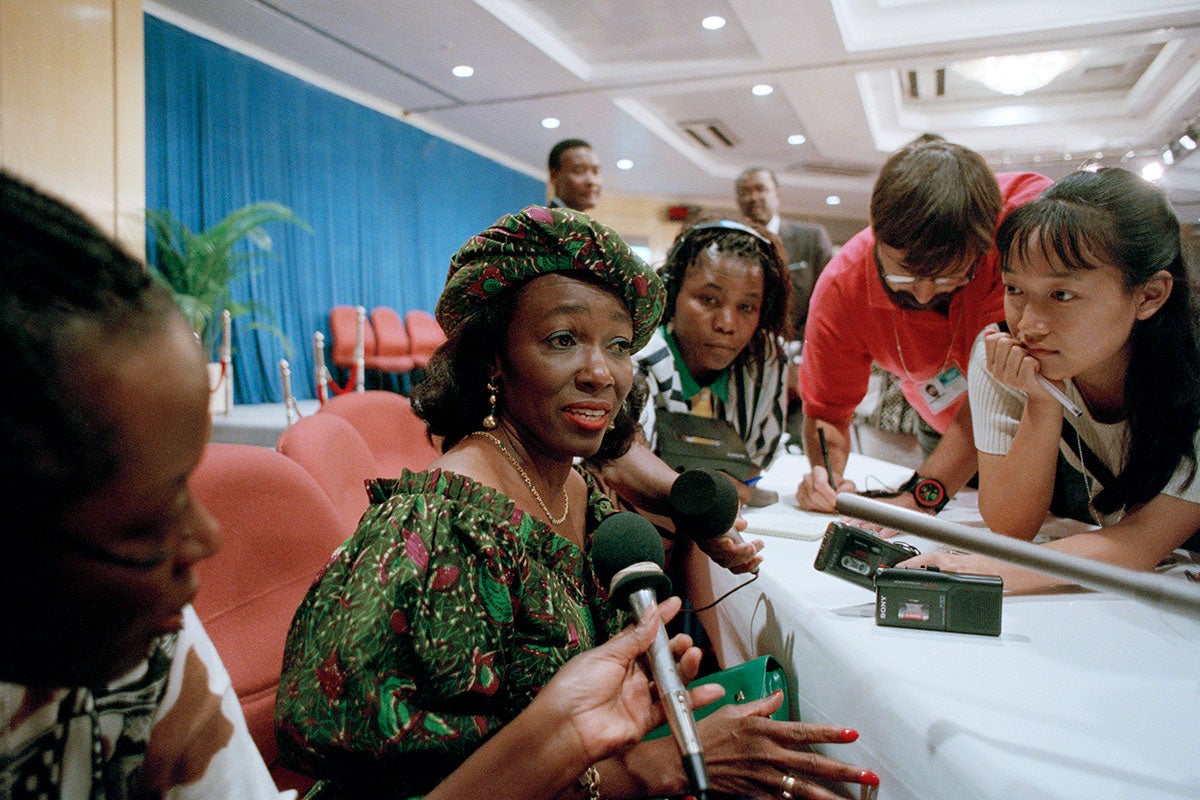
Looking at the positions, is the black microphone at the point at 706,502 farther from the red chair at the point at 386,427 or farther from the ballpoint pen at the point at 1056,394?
→ the red chair at the point at 386,427

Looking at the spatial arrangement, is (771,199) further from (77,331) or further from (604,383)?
(77,331)

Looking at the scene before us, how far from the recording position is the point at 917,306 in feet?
6.77

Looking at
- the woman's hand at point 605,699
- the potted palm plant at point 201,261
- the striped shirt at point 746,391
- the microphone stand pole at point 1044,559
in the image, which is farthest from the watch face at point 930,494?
the potted palm plant at point 201,261

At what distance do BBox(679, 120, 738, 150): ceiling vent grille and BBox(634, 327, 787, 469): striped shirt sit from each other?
7267 mm

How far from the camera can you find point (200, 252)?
19.5 ft

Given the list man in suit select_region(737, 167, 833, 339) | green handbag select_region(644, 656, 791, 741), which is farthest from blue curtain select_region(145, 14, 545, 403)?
green handbag select_region(644, 656, 791, 741)

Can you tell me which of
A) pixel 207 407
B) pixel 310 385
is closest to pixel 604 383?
pixel 207 407

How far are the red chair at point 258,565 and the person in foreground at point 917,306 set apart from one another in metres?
1.35

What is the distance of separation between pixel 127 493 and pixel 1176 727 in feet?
3.70

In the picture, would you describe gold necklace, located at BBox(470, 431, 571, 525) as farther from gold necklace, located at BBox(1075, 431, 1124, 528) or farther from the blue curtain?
the blue curtain

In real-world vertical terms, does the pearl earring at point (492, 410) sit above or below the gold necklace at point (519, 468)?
above

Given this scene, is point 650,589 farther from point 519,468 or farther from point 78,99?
point 78,99

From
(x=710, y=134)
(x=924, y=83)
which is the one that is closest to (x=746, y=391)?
(x=924, y=83)

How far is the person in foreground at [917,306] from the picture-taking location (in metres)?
1.78
